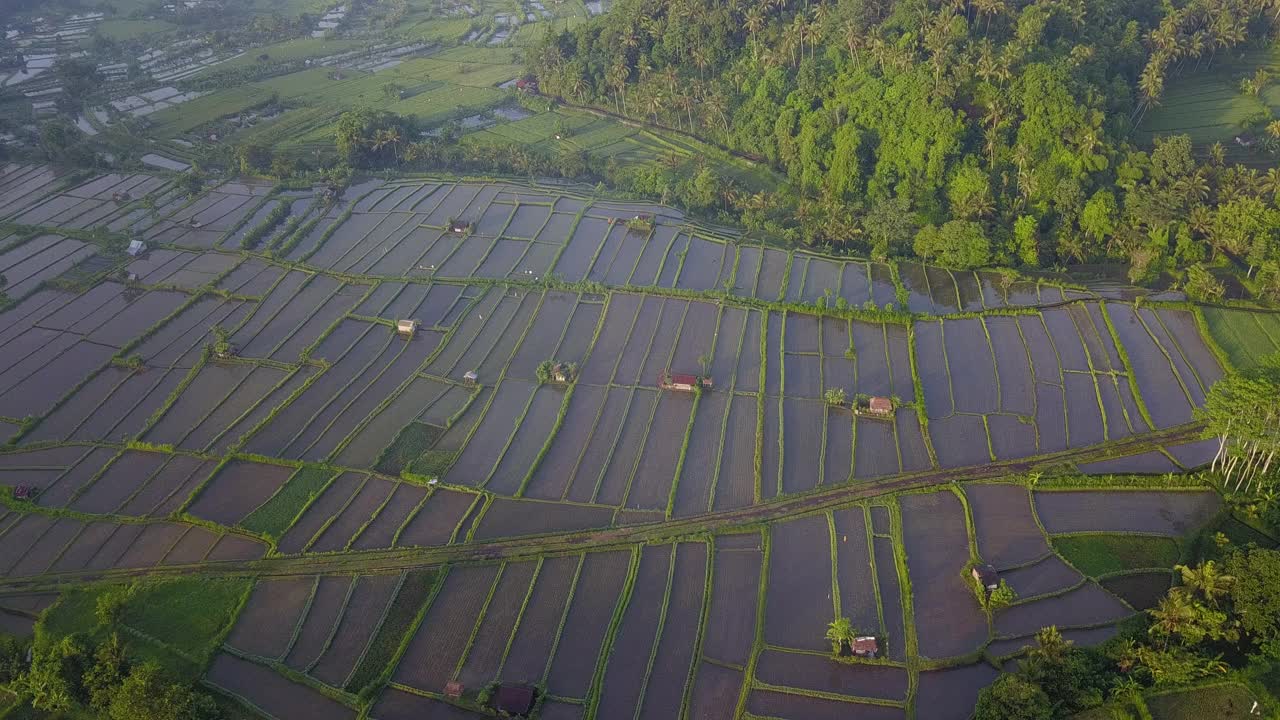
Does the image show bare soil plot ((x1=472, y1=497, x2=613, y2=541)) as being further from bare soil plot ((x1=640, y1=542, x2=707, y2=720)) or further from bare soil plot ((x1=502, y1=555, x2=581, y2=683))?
bare soil plot ((x1=640, y1=542, x2=707, y2=720))

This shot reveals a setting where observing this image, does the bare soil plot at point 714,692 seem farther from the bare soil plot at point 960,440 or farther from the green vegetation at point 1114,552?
the bare soil plot at point 960,440

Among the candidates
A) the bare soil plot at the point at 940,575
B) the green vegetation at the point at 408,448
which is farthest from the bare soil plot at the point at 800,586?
the green vegetation at the point at 408,448

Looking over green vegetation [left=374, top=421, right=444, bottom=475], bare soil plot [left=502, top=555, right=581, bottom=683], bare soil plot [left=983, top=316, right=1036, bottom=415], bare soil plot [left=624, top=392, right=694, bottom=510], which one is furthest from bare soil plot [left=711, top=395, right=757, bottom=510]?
green vegetation [left=374, top=421, right=444, bottom=475]

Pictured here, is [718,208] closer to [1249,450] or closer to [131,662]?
[1249,450]

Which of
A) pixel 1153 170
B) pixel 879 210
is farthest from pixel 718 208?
pixel 1153 170

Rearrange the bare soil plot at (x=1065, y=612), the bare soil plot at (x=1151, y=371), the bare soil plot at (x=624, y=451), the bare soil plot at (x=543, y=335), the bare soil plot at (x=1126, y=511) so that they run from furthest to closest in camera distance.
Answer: the bare soil plot at (x=543, y=335) < the bare soil plot at (x=1151, y=371) < the bare soil plot at (x=624, y=451) < the bare soil plot at (x=1126, y=511) < the bare soil plot at (x=1065, y=612)
